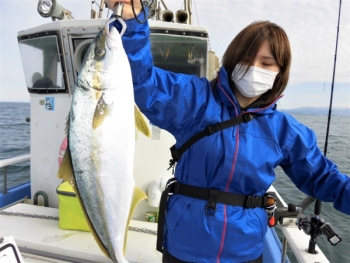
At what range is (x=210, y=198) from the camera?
5.10ft

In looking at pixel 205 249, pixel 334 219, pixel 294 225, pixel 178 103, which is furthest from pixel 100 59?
pixel 334 219

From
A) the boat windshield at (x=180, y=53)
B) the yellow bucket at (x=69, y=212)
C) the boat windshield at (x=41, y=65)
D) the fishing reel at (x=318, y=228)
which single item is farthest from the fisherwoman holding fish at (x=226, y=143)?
the boat windshield at (x=41, y=65)

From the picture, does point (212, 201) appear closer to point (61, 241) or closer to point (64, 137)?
point (61, 241)

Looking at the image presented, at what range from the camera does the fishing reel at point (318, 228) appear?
6.74 ft

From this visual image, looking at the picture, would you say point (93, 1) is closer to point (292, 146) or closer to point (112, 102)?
point (112, 102)

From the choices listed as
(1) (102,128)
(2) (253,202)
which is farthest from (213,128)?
(1) (102,128)

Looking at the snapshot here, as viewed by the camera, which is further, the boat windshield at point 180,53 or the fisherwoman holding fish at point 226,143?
the boat windshield at point 180,53

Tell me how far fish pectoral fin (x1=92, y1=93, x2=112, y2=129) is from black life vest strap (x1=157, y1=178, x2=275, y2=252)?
62cm

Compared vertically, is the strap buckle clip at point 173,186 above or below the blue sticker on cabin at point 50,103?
below

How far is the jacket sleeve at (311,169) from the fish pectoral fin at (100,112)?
3.58 ft

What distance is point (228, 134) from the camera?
1.57 meters

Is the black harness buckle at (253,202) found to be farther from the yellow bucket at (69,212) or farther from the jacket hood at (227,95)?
the yellow bucket at (69,212)

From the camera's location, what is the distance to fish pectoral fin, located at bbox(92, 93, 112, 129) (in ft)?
4.45

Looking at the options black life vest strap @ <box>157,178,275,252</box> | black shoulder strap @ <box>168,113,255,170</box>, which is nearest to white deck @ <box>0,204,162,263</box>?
black life vest strap @ <box>157,178,275,252</box>
